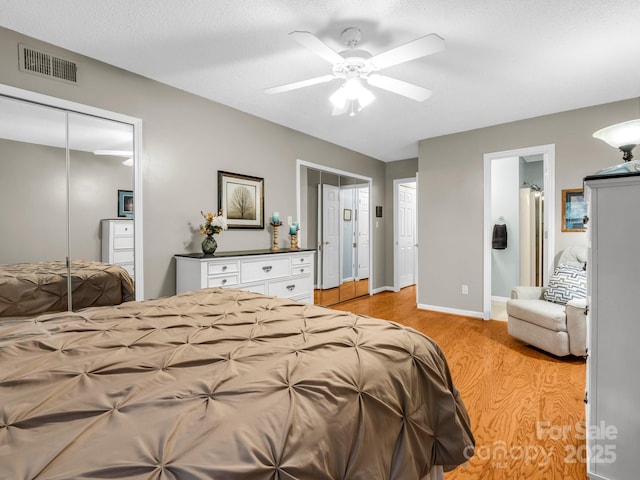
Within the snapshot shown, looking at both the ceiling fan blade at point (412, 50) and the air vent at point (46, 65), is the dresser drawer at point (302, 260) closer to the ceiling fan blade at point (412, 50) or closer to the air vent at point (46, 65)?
the ceiling fan blade at point (412, 50)

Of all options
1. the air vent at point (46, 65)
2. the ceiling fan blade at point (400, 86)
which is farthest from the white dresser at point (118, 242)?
the ceiling fan blade at point (400, 86)

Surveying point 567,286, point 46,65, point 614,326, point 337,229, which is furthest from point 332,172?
point 614,326

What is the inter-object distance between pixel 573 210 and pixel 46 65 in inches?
199

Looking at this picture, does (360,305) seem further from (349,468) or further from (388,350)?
(349,468)

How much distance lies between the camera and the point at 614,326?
55.9 inches

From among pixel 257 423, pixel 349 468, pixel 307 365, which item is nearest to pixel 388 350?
pixel 307 365

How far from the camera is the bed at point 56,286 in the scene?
2.18 m

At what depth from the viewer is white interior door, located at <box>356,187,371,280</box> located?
19.0ft

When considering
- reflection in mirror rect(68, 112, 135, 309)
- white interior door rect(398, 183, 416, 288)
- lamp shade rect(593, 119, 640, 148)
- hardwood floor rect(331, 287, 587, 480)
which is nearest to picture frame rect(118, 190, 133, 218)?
reflection in mirror rect(68, 112, 135, 309)

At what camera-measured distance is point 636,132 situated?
1.87 m

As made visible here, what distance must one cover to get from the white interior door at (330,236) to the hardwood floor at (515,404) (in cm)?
169

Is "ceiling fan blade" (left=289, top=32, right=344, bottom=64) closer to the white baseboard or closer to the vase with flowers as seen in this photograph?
the vase with flowers

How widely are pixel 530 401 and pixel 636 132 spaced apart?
177 cm

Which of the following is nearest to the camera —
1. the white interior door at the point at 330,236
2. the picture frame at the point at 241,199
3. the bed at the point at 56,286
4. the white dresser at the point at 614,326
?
the white dresser at the point at 614,326
